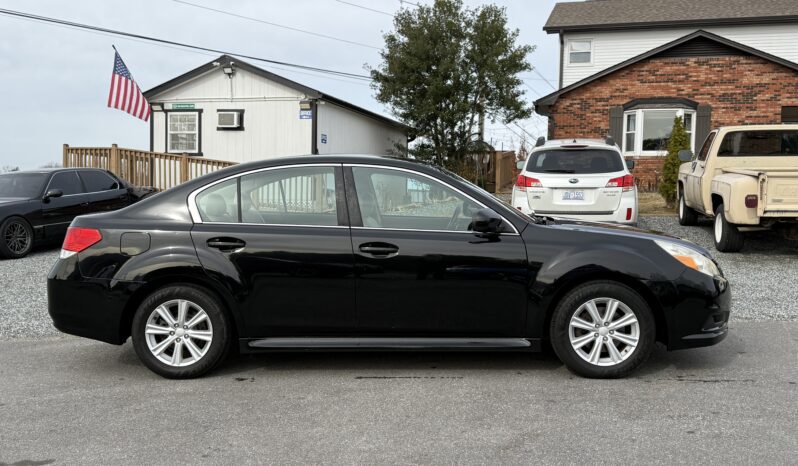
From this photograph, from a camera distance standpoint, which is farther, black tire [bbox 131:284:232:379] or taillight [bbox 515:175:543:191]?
taillight [bbox 515:175:543:191]

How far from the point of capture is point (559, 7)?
2933 centimetres

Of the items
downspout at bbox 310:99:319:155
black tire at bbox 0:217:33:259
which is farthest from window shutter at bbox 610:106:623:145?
black tire at bbox 0:217:33:259

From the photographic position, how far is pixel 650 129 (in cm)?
2202

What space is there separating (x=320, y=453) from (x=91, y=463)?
1.16 meters

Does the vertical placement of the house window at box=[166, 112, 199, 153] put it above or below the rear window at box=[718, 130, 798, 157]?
above

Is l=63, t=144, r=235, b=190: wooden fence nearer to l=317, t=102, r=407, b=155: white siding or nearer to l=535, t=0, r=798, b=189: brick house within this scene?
l=317, t=102, r=407, b=155: white siding

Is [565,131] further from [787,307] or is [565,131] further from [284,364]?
[284,364]

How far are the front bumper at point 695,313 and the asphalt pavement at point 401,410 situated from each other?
295 millimetres

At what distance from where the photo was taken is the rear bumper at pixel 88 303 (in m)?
5.06

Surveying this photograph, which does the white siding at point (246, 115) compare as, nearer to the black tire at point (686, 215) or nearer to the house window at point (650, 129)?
the house window at point (650, 129)

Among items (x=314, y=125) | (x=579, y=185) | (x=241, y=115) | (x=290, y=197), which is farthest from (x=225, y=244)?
(x=241, y=115)

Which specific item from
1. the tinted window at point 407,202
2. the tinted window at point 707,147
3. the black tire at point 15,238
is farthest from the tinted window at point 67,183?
the tinted window at point 707,147

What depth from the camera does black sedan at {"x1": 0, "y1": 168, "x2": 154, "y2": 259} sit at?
38.9ft

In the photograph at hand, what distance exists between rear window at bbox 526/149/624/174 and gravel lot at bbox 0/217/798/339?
83.5 inches
